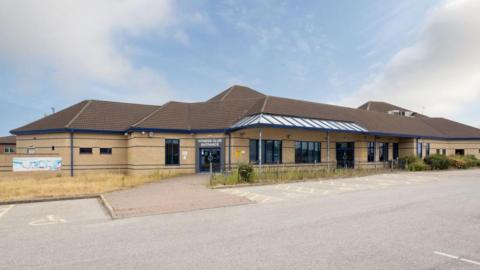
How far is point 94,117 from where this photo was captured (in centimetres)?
2530

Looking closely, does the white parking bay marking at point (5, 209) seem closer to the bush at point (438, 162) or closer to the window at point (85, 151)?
the window at point (85, 151)

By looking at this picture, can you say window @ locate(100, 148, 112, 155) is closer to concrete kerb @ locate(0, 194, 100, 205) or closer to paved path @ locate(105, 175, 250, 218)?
paved path @ locate(105, 175, 250, 218)

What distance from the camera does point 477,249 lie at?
5.75m

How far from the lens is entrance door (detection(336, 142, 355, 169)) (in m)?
28.6

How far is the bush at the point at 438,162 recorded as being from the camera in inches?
1124

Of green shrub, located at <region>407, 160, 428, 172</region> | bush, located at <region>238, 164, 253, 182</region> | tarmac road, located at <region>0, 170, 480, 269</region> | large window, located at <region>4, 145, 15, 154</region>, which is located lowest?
green shrub, located at <region>407, 160, 428, 172</region>

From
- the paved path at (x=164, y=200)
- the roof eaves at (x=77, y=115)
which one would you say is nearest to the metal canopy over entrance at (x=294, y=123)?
the paved path at (x=164, y=200)

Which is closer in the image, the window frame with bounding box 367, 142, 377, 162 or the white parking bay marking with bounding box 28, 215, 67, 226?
the white parking bay marking with bounding box 28, 215, 67, 226

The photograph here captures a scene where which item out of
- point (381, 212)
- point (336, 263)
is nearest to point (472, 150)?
point (381, 212)

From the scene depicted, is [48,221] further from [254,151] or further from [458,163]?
[458,163]

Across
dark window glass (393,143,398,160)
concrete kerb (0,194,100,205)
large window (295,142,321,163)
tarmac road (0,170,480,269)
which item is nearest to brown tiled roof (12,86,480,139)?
dark window glass (393,143,398,160)

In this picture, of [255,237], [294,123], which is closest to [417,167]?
[294,123]

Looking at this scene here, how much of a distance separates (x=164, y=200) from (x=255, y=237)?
5933mm

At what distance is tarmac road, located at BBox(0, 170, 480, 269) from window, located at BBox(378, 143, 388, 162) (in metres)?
20.9
